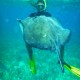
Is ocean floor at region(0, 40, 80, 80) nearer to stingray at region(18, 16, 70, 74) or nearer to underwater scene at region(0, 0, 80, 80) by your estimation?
underwater scene at region(0, 0, 80, 80)

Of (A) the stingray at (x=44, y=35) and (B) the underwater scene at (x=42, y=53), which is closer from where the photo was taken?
(A) the stingray at (x=44, y=35)

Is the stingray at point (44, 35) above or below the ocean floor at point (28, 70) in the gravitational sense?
above

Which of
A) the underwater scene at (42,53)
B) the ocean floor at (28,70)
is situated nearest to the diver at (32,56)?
the underwater scene at (42,53)

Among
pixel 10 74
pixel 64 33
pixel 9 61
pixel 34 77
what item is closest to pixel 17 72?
pixel 10 74

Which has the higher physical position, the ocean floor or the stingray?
the stingray

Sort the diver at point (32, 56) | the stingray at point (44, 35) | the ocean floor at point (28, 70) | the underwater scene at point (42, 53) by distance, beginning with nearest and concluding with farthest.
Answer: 1. the diver at point (32, 56)
2. the stingray at point (44, 35)
3. the underwater scene at point (42, 53)
4. the ocean floor at point (28, 70)

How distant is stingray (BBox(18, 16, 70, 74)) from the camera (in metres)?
Result: 3.81

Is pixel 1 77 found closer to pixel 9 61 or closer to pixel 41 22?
pixel 9 61

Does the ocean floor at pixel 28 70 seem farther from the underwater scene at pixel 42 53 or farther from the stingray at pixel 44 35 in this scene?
the stingray at pixel 44 35

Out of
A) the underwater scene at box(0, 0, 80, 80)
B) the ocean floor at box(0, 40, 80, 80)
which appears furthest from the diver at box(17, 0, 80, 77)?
the ocean floor at box(0, 40, 80, 80)

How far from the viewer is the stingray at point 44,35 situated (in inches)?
150

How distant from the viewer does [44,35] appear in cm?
393

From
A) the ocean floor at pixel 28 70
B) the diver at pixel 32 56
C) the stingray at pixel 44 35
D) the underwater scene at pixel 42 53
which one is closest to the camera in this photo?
the diver at pixel 32 56

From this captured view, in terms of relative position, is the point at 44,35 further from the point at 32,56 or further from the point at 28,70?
the point at 28,70
